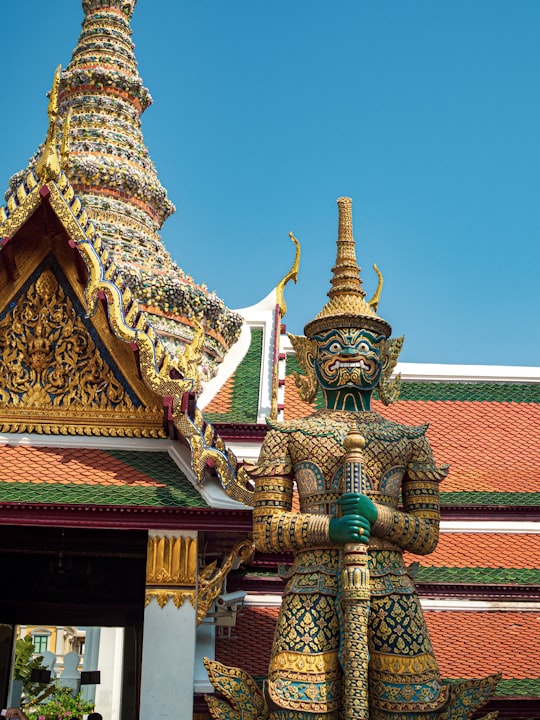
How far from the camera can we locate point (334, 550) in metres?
6.18

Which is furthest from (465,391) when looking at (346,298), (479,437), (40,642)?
(40,642)

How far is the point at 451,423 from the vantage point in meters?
11.5

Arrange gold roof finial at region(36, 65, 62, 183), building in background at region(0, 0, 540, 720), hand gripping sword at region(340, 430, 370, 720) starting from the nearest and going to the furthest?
1. hand gripping sword at region(340, 430, 370, 720)
2. building in background at region(0, 0, 540, 720)
3. gold roof finial at region(36, 65, 62, 183)

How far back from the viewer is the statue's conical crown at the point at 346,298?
6777 millimetres

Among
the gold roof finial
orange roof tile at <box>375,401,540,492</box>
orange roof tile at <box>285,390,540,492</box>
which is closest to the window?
orange roof tile at <box>285,390,540,492</box>

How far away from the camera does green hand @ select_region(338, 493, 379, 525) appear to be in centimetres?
594

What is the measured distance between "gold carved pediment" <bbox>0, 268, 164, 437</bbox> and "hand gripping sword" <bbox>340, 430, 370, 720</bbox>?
6.79ft

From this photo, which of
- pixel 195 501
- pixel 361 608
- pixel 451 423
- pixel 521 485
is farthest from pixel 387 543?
pixel 451 423

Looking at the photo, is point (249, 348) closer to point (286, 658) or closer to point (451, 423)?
point (451, 423)

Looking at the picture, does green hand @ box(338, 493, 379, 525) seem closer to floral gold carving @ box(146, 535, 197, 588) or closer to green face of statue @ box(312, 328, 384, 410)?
green face of statue @ box(312, 328, 384, 410)

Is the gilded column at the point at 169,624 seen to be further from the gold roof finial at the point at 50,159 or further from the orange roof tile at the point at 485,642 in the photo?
the gold roof finial at the point at 50,159

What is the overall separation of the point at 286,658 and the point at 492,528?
171 inches

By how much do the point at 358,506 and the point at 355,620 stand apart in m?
0.66

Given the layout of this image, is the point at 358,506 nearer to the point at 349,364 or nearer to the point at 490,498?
A: the point at 349,364
